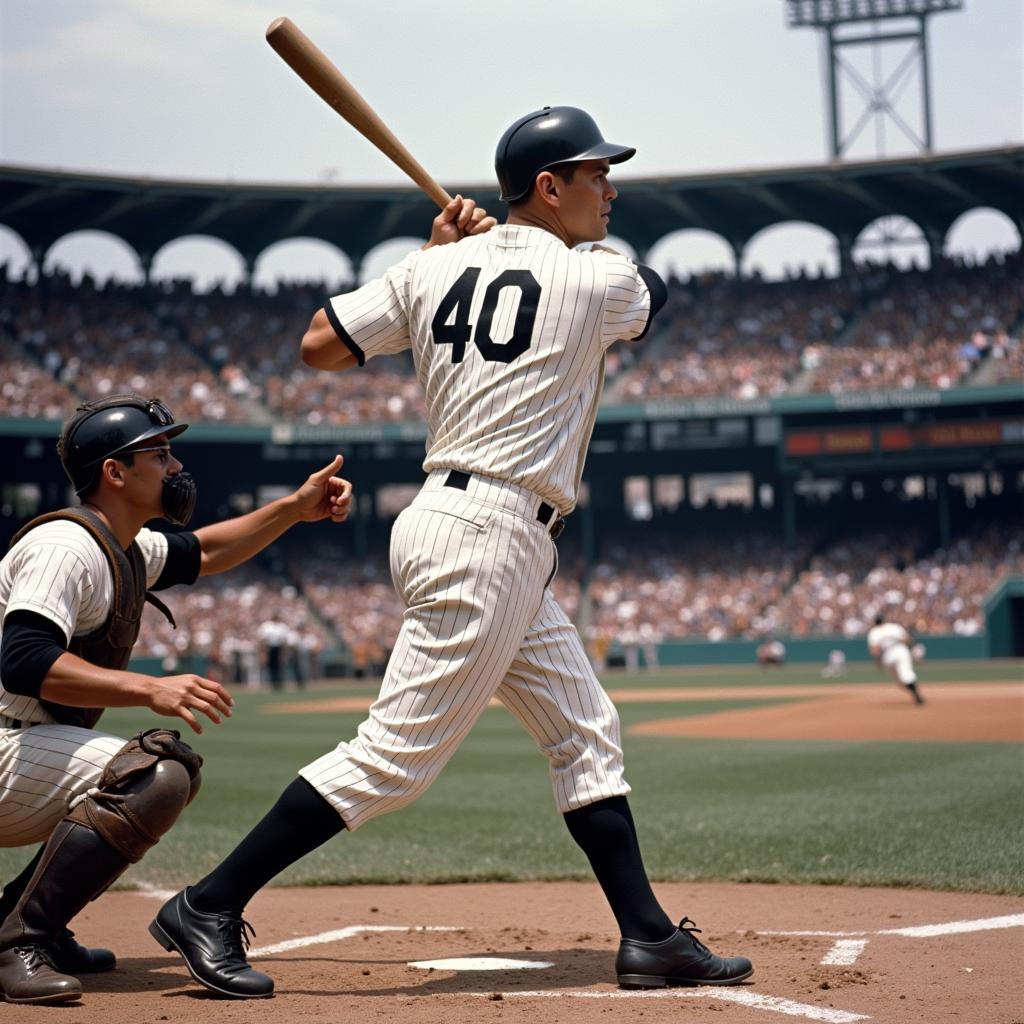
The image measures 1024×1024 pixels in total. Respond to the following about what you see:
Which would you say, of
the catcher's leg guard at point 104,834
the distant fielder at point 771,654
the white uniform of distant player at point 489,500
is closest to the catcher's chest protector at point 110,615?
the catcher's leg guard at point 104,834

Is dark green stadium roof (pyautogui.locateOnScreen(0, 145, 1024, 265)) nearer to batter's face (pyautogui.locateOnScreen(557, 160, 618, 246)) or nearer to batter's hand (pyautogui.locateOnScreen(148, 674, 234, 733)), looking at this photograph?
batter's face (pyautogui.locateOnScreen(557, 160, 618, 246))

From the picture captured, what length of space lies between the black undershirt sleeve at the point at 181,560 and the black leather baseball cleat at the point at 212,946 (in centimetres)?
97

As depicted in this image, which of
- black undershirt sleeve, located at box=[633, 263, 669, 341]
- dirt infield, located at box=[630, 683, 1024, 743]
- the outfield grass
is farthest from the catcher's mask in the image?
dirt infield, located at box=[630, 683, 1024, 743]

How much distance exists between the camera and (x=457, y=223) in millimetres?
3660

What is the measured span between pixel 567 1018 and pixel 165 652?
25492 mm

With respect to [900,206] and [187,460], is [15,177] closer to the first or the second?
[187,460]

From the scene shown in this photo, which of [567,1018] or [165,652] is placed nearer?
[567,1018]

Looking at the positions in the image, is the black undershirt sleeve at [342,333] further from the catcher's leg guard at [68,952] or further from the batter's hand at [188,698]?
the catcher's leg guard at [68,952]

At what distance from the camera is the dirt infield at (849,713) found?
1300 cm

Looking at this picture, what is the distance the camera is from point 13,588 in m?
3.38

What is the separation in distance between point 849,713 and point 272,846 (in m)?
12.9

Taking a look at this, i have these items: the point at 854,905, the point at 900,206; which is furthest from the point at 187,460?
the point at 854,905

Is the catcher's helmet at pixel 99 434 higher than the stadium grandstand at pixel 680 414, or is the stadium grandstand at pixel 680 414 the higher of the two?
the stadium grandstand at pixel 680 414

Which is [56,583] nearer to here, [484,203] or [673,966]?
[673,966]
